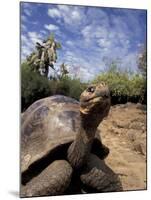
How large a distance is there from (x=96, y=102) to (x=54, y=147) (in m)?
0.45

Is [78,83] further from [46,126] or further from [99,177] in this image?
[99,177]

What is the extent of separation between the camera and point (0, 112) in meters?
2.77

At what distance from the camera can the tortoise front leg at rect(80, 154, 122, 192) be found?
282 centimetres

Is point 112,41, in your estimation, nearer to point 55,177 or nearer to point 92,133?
point 92,133

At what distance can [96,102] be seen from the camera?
2.46 meters

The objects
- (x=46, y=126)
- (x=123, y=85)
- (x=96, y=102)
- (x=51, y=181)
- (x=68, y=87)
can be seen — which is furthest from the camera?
(x=123, y=85)

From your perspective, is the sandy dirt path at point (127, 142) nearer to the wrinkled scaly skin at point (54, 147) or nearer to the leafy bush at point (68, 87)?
the wrinkled scaly skin at point (54, 147)

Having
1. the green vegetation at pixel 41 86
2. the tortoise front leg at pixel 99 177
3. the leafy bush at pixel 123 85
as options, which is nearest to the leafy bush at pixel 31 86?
the green vegetation at pixel 41 86

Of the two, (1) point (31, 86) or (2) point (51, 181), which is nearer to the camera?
(2) point (51, 181)

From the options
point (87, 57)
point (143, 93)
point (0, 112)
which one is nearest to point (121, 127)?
point (143, 93)

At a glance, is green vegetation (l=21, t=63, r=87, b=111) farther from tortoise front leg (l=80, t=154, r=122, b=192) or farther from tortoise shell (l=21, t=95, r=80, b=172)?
tortoise front leg (l=80, t=154, r=122, b=192)

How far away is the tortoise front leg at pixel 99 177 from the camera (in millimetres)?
2816

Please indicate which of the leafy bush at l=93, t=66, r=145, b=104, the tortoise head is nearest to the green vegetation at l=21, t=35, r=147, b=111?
the leafy bush at l=93, t=66, r=145, b=104

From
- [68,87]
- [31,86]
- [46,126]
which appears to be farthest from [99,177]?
[31,86]
